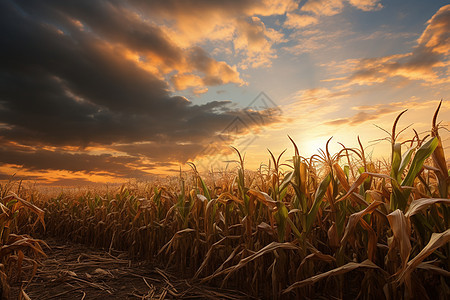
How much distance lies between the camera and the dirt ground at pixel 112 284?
281 cm

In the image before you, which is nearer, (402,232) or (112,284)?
(402,232)

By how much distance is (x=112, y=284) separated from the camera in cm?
322

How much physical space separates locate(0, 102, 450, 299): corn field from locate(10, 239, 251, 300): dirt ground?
0.21 meters

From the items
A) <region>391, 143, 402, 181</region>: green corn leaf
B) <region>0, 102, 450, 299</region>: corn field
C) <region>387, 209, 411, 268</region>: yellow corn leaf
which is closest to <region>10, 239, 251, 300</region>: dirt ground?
<region>0, 102, 450, 299</region>: corn field

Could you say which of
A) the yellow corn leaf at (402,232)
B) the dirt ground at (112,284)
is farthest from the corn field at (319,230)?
the dirt ground at (112,284)

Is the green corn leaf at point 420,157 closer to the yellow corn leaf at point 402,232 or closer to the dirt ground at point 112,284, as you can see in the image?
the yellow corn leaf at point 402,232

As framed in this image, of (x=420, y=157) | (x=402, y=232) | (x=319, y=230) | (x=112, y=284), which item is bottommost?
(x=112, y=284)

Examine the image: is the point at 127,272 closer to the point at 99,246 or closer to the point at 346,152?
the point at 99,246

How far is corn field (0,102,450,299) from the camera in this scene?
5.84 ft

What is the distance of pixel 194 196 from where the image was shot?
3.66 metres

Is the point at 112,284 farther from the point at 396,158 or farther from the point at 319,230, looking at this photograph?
the point at 396,158

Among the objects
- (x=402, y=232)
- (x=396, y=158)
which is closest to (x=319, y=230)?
(x=396, y=158)

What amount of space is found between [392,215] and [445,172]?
62 centimetres

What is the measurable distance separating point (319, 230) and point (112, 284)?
250 centimetres
